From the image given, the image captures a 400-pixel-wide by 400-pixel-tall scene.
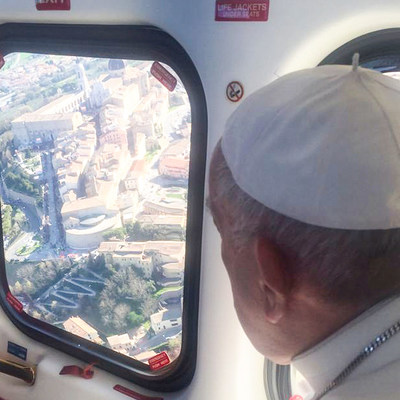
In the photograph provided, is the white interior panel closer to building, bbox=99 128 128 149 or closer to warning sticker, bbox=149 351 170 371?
warning sticker, bbox=149 351 170 371

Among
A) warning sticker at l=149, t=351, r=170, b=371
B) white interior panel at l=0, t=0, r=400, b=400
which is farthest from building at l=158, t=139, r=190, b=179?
warning sticker at l=149, t=351, r=170, b=371

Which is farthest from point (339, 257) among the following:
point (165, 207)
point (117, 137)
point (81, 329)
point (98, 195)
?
Result: point (81, 329)

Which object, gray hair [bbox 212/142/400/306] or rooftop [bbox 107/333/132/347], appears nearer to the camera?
gray hair [bbox 212/142/400/306]

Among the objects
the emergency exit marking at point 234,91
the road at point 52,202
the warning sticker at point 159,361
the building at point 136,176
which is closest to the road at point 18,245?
the road at point 52,202

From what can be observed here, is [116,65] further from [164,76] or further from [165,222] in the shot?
[165,222]

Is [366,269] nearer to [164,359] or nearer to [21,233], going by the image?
[164,359]

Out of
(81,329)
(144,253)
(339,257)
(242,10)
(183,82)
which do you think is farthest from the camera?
(81,329)

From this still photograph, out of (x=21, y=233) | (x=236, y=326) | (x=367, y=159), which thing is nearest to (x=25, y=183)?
(x=21, y=233)
